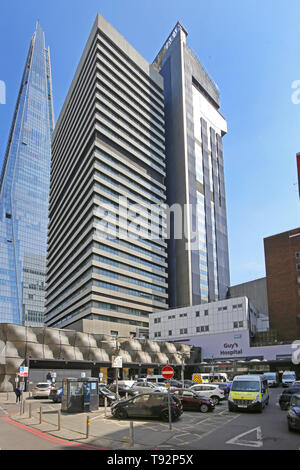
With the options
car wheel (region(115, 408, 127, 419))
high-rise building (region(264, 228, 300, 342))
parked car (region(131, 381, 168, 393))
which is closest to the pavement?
car wheel (region(115, 408, 127, 419))

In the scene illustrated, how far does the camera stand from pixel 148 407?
21.1 metres

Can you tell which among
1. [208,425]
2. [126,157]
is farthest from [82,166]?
[208,425]

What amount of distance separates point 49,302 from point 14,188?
76.2 meters

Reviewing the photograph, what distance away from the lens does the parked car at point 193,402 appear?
79.9ft

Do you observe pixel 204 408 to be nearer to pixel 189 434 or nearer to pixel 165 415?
pixel 165 415

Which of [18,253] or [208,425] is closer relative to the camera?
[208,425]

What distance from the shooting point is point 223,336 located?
8150cm

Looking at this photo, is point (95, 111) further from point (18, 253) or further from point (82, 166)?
point (18, 253)

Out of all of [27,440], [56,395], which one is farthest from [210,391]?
[27,440]

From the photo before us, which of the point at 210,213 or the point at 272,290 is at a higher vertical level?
the point at 210,213

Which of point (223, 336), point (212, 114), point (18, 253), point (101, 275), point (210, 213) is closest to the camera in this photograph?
point (223, 336)

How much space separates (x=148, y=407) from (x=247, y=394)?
6975 mm

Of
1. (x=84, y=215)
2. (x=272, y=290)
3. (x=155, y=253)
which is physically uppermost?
(x=84, y=215)

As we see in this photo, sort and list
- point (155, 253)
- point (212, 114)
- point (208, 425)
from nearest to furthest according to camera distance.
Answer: point (208, 425), point (155, 253), point (212, 114)
